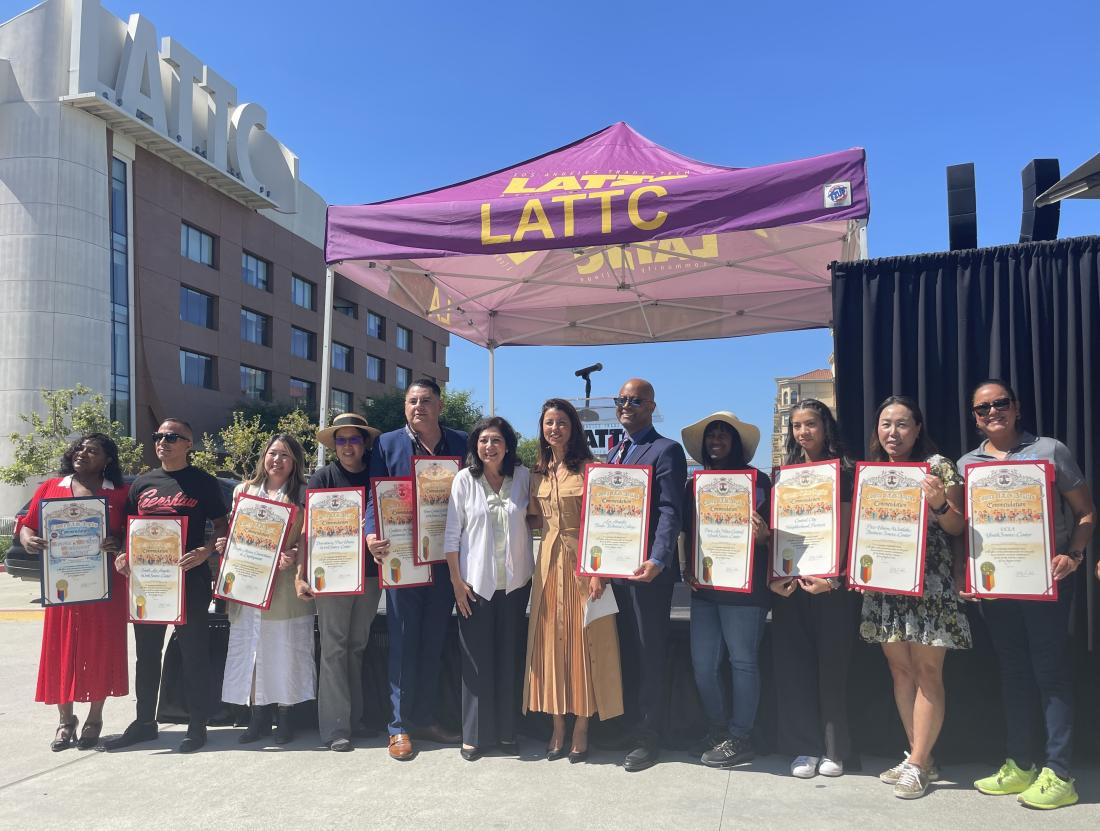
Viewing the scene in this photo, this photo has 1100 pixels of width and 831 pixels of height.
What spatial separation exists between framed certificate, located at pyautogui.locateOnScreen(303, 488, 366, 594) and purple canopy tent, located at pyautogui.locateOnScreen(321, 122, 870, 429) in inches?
72.3

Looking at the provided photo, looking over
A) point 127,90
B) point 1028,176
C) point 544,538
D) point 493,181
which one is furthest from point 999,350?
point 127,90

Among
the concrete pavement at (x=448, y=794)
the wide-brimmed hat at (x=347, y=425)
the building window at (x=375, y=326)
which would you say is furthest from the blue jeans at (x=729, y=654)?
the building window at (x=375, y=326)

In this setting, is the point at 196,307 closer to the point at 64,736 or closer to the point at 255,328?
the point at 255,328

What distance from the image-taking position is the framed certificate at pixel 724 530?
376 cm

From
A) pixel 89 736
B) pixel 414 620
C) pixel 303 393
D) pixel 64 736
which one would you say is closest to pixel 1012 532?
pixel 414 620

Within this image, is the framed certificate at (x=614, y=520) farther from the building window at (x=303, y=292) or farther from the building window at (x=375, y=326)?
the building window at (x=375, y=326)

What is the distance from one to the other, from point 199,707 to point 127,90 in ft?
113

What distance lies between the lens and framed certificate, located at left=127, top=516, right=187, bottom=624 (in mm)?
4289

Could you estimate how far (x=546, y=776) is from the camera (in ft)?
12.5

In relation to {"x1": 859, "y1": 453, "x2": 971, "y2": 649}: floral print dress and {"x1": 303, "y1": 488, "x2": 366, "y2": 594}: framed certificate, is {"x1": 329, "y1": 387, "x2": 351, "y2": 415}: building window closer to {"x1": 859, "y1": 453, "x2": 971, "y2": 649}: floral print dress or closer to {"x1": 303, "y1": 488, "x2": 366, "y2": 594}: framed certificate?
{"x1": 303, "y1": 488, "x2": 366, "y2": 594}: framed certificate

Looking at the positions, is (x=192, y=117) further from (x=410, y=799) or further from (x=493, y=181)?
(x=410, y=799)

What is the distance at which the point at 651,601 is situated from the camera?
397cm

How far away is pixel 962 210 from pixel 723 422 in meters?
1.81

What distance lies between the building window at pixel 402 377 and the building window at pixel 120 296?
2399 centimetres
